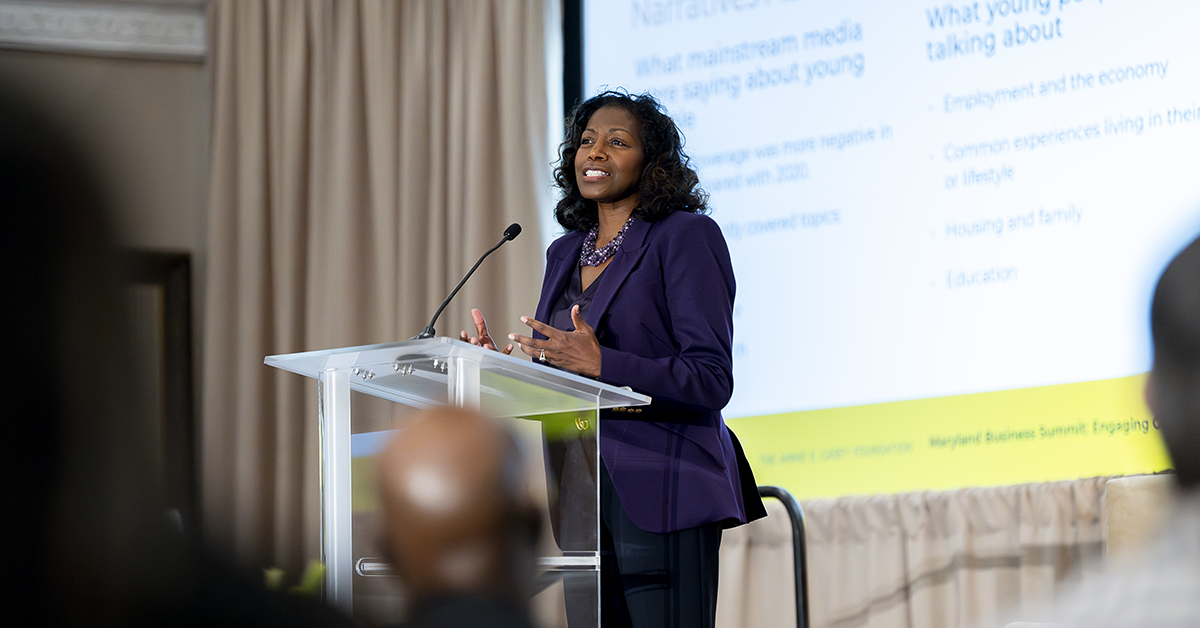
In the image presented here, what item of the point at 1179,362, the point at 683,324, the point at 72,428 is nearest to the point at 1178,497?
the point at 1179,362

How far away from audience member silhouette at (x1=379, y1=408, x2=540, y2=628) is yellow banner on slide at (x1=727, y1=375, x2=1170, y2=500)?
227cm

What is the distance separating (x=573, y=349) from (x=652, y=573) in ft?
1.27

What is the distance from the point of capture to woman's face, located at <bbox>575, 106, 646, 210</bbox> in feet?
7.22

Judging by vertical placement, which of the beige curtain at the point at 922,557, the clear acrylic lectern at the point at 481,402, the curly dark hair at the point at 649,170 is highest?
the curly dark hair at the point at 649,170

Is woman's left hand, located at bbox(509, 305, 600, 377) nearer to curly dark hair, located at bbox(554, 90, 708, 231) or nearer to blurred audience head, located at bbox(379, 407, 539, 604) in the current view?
curly dark hair, located at bbox(554, 90, 708, 231)

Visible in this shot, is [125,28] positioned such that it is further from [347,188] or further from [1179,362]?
[1179,362]

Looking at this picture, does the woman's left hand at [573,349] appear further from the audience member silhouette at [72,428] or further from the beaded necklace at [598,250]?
the audience member silhouette at [72,428]

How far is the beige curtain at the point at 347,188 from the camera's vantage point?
427 cm

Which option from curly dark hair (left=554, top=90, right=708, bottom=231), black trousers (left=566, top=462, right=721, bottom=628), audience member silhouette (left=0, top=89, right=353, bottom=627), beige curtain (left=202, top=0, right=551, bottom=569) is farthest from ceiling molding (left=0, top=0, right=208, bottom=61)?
audience member silhouette (left=0, top=89, right=353, bottom=627)

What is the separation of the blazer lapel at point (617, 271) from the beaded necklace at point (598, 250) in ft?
0.09

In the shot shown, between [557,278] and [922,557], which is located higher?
[557,278]

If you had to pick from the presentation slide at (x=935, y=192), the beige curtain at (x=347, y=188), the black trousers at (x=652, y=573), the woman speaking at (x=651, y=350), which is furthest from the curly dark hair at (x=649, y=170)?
the beige curtain at (x=347, y=188)

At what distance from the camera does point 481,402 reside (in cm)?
162

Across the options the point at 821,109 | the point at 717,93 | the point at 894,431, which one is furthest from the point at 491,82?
the point at 894,431
